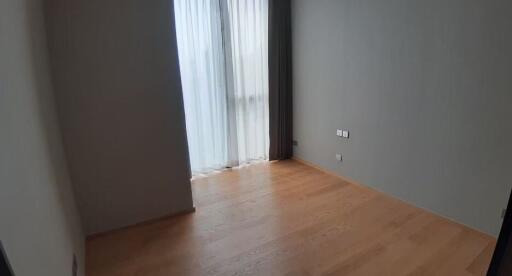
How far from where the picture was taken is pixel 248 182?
3418mm

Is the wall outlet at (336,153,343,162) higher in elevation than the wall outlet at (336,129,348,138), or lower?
lower

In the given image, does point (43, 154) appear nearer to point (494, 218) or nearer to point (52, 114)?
point (52, 114)

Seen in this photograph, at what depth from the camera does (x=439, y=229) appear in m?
2.36

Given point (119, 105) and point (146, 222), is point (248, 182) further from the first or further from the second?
point (119, 105)

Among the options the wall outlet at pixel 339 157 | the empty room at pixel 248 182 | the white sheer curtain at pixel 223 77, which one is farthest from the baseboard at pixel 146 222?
the wall outlet at pixel 339 157

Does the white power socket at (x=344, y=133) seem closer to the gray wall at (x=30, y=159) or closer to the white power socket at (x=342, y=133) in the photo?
the white power socket at (x=342, y=133)

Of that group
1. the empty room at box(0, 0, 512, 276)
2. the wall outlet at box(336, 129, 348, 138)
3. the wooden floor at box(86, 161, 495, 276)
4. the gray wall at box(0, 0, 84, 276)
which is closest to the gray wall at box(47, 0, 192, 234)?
the empty room at box(0, 0, 512, 276)

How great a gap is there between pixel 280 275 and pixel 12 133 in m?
1.63

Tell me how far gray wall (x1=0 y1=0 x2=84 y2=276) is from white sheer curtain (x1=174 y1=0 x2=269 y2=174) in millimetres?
1527

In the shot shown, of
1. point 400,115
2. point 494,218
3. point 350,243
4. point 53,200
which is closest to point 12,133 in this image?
point 53,200

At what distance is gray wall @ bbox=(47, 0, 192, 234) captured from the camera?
2111 mm

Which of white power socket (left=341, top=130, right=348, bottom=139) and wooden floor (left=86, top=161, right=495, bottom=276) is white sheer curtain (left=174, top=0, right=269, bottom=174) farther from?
white power socket (left=341, top=130, right=348, bottom=139)

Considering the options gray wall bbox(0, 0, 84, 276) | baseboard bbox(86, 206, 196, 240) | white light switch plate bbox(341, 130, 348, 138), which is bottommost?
baseboard bbox(86, 206, 196, 240)

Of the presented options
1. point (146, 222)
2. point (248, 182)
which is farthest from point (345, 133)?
point (146, 222)
